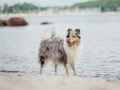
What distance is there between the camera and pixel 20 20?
77.6m

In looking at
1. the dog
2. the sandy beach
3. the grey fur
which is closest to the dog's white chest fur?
the dog

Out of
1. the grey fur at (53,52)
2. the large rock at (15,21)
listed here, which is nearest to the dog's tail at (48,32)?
the grey fur at (53,52)

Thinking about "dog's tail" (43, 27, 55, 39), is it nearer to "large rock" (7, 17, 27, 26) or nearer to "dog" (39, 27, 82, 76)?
"dog" (39, 27, 82, 76)

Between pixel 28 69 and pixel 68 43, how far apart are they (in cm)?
550

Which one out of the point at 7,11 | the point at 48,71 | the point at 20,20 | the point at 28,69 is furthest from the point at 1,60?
the point at 7,11

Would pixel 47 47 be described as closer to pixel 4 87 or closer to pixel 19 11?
pixel 4 87

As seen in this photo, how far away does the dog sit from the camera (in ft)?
→ 37.2

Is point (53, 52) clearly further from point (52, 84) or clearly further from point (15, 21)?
point (15, 21)

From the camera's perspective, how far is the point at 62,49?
1199 cm

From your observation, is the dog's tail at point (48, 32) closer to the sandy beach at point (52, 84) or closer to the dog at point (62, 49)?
the dog at point (62, 49)

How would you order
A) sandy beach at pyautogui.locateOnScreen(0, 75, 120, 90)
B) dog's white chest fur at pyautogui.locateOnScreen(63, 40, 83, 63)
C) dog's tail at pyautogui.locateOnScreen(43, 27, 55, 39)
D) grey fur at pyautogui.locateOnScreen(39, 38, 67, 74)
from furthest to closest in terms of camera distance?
dog's tail at pyautogui.locateOnScreen(43, 27, 55, 39) < grey fur at pyautogui.locateOnScreen(39, 38, 67, 74) < dog's white chest fur at pyautogui.locateOnScreen(63, 40, 83, 63) < sandy beach at pyautogui.locateOnScreen(0, 75, 120, 90)

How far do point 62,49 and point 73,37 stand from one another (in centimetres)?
90

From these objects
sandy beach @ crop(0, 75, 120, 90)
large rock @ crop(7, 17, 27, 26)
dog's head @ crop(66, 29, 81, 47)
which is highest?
large rock @ crop(7, 17, 27, 26)

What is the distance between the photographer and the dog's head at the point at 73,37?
440 inches
